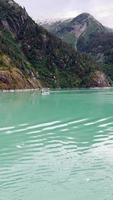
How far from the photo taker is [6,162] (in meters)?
34.6

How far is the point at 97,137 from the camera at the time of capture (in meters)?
49.1

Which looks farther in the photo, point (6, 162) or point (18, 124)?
point (18, 124)

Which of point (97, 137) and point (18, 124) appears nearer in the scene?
point (97, 137)

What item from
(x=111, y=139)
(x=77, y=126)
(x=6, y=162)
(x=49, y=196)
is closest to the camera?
(x=49, y=196)

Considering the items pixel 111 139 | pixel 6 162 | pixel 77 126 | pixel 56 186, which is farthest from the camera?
pixel 77 126

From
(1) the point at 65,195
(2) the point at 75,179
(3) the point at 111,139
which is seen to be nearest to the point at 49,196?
(1) the point at 65,195

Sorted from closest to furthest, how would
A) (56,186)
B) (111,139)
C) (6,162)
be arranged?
(56,186), (6,162), (111,139)

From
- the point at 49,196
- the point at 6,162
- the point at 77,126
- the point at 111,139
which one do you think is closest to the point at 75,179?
the point at 49,196

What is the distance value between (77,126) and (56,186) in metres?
34.2

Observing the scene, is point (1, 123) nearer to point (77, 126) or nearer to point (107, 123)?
point (77, 126)

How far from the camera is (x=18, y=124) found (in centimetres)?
6262

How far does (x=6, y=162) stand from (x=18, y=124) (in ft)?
92.3

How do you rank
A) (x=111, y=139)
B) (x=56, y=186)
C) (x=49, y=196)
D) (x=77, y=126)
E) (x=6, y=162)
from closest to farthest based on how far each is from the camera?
(x=49, y=196), (x=56, y=186), (x=6, y=162), (x=111, y=139), (x=77, y=126)

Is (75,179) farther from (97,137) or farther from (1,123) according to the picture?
(1,123)
